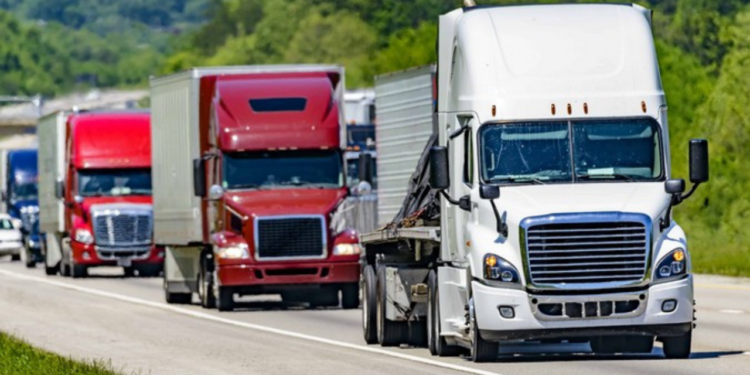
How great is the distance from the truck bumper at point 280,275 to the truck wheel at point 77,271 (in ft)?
54.7

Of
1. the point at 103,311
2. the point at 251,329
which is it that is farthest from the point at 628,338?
the point at 103,311

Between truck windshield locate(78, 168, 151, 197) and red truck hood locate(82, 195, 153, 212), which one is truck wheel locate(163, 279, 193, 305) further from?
red truck hood locate(82, 195, 153, 212)

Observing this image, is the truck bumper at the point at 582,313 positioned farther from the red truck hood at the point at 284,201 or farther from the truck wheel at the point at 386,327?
the red truck hood at the point at 284,201

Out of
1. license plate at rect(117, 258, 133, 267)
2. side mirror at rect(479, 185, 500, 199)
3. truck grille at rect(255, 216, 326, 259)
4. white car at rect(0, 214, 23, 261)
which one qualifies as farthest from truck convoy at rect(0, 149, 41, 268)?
side mirror at rect(479, 185, 500, 199)

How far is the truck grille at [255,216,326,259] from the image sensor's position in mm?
30547

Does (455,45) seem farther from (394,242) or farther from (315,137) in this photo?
(315,137)

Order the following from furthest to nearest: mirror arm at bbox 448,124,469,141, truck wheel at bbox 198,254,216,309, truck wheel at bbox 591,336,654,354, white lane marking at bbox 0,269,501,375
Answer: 1. truck wheel at bbox 198,254,216,309
2. truck wheel at bbox 591,336,654,354
3. mirror arm at bbox 448,124,469,141
4. white lane marking at bbox 0,269,501,375

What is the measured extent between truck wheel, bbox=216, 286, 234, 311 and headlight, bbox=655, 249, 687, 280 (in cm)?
1291

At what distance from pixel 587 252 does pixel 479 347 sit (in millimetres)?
1357

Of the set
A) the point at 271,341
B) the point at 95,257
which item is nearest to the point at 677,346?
the point at 271,341

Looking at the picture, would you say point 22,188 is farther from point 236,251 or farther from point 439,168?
point 439,168

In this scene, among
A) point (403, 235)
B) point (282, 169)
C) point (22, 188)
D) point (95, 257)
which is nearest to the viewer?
point (403, 235)

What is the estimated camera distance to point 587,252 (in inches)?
742

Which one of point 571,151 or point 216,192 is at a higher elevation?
point 571,151
